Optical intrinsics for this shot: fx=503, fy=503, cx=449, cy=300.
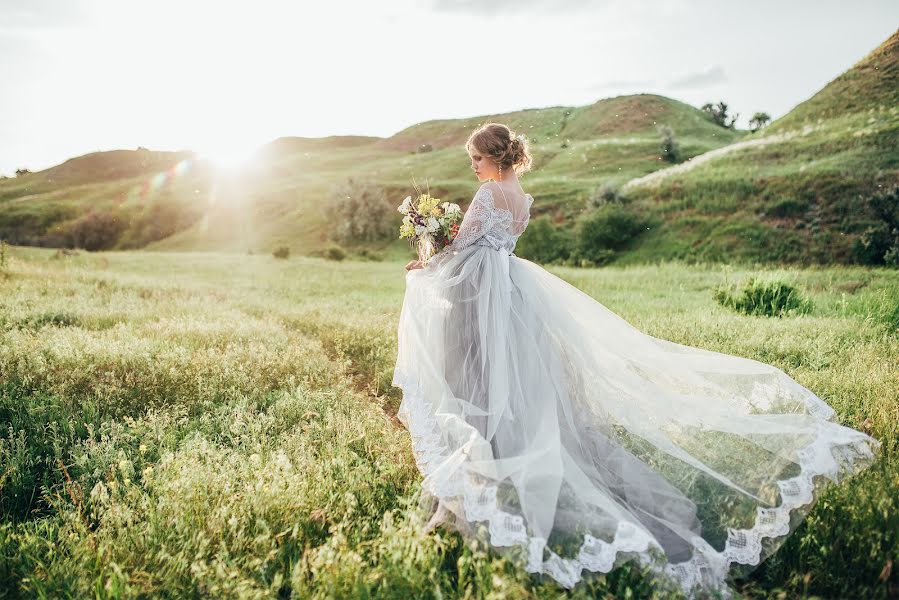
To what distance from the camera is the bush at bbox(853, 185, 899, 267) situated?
20.2 metres

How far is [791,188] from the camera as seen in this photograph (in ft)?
92.6

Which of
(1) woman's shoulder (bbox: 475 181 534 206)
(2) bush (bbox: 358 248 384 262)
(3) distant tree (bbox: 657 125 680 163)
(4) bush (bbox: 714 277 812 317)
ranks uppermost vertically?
(3) distant tree (bbox: 657 125 680 163)

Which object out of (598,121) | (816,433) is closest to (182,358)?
(816,433)

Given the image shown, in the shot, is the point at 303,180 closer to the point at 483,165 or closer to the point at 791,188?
the point at 791,188

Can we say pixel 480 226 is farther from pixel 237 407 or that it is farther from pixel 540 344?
pixel 237 407

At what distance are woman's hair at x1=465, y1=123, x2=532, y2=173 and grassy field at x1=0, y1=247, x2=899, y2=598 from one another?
318 centimetres

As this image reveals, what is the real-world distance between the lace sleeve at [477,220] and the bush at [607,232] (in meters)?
25.4

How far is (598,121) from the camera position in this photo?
7906 cm

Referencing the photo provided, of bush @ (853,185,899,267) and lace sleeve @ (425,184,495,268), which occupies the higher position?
lace sleeve @ (425,184,495,268)

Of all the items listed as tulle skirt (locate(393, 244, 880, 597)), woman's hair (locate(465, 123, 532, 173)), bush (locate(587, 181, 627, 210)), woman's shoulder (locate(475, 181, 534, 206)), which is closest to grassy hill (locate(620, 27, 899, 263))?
bush (locate(587, 181, 627, 210))

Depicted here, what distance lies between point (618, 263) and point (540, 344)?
82.1 feet

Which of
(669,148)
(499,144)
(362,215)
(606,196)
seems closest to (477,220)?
(499,144)

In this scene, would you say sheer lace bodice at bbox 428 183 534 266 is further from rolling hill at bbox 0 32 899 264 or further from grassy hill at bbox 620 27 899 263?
grassy hill at bbox 620 27 899 263

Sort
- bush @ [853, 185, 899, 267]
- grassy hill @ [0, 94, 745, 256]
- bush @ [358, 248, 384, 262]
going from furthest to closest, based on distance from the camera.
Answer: grassy hill @ [0, 94, 745, 256] < bush @ [358, 248, 384, 262] < bush @ [853, 185, 899, 267]
